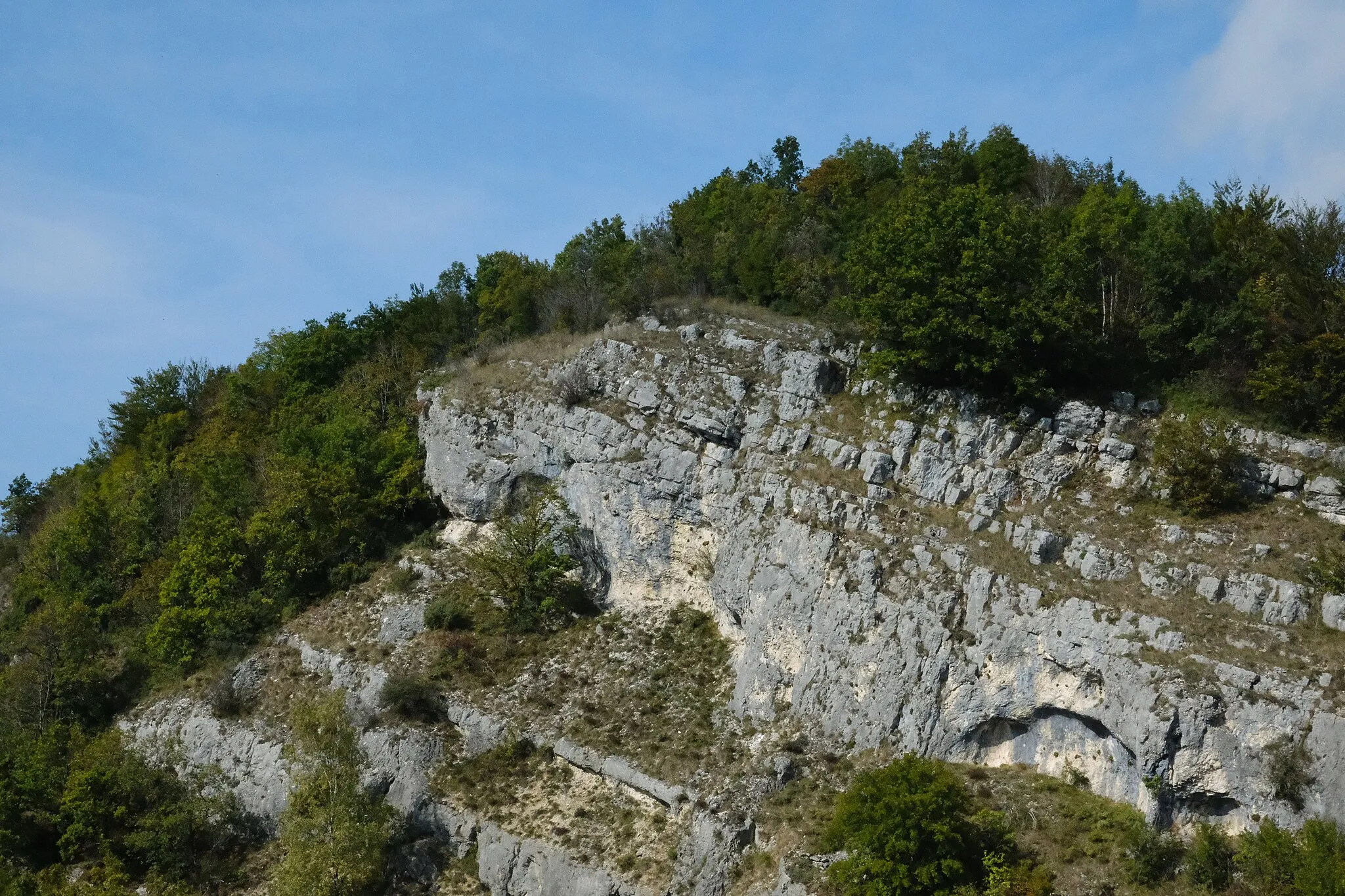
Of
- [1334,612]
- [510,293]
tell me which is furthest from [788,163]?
[1334,612]

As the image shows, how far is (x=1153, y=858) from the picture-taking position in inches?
1004

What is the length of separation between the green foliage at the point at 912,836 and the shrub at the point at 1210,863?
158 inches

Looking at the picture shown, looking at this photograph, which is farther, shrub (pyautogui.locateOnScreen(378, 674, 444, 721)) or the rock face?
shrub (pyautogui.locateOnScreen(378, 674, 444, 721))

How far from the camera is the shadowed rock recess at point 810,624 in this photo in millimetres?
27625

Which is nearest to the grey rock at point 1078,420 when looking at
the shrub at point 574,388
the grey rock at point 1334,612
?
the grey rock at point 1334,612

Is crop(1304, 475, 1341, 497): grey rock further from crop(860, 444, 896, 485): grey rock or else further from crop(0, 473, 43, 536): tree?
crop(0, 473, 43, 536): tree

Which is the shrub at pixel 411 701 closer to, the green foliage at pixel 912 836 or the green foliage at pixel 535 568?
the green foliage at pixel 535 568

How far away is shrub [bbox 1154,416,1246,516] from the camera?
3111 centimetres

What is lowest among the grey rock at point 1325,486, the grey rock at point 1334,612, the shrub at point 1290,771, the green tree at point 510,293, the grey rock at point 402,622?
the shrub at point 1290,771

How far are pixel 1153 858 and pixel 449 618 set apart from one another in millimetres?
24208

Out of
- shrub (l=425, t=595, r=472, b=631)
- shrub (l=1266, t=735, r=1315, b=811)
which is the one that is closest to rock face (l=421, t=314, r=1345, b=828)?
shrub (l=1266, t=735, r=1315, b=811)

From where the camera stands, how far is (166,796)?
3862cm

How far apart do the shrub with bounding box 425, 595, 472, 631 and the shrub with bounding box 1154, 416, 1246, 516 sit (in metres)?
23.6

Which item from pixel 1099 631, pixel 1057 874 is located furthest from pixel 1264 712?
pixel 1057 874
